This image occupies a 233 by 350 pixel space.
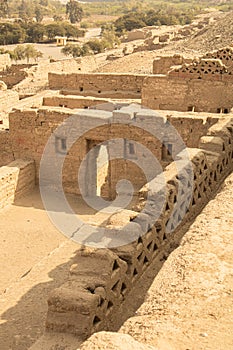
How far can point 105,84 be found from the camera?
18031 millimetres

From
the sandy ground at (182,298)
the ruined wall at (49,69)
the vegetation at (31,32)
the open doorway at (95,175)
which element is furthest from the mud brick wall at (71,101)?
the vegetation at (31,32)

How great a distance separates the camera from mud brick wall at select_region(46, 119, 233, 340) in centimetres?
490

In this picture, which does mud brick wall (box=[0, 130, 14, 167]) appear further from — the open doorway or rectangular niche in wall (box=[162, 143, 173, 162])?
rectangular niche in wall (box=[162, 143, 173, 162])

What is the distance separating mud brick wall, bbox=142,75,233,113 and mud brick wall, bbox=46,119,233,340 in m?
7.57

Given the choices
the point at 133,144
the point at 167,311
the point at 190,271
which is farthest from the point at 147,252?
the point at 133,144

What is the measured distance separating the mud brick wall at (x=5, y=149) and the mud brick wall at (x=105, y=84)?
4.73 m

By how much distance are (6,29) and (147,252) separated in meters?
66.6

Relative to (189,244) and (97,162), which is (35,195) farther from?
(189,244)

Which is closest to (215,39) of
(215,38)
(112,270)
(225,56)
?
(215,38)

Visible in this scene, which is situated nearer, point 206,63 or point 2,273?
point 2,273

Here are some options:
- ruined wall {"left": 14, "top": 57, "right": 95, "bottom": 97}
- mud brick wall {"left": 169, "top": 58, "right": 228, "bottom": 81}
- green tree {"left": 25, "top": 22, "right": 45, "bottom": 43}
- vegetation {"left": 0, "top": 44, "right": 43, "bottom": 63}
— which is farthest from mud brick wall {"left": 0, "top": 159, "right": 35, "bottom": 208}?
green tree {"left": 25, "top": 22, "right": 45, "bottom": 43}

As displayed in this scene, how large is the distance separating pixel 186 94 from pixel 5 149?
539 cm

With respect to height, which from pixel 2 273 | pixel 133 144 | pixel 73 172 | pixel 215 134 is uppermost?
pixel 215 134

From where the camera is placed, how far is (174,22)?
70.8 meters
